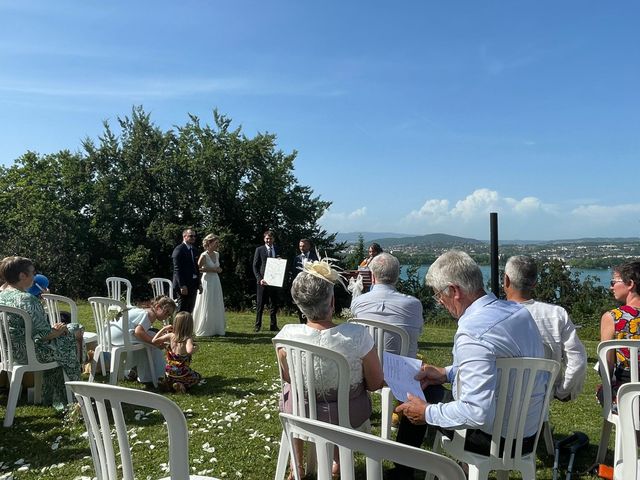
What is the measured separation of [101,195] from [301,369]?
3066cm

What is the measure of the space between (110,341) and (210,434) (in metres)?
2.06

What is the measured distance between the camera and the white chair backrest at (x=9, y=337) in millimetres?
4566

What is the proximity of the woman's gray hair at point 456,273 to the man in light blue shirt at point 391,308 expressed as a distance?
1491 mm

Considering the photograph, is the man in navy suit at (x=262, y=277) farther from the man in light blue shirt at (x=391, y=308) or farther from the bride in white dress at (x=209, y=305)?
the man in light blue shirt at (x=391, y=308)

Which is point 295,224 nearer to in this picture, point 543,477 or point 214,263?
point 214,263

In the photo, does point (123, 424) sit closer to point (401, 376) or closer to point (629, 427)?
point (401, 376)

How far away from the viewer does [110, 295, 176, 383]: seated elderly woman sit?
588cm

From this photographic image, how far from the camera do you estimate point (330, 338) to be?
3152 millimetres

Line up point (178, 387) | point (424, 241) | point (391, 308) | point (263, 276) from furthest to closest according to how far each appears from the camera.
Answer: point (424, 241) < point (263, 276) < point (178, 387) < point (391, 308)

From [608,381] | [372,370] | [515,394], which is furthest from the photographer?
[608,381]

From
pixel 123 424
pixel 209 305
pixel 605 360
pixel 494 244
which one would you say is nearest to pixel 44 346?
pixel 123 424

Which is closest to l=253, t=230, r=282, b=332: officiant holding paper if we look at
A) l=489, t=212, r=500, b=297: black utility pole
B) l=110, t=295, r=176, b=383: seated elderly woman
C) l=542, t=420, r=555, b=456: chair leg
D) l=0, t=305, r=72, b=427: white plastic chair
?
l=110, t=295, r=176, b=383: seated elderly woman

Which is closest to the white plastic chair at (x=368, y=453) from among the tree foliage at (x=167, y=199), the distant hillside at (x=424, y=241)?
the distant hillside at (x=424, y=241)

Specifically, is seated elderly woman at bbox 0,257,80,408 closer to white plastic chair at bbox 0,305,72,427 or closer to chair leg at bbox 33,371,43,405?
white plastic chair at bbox 0,305,72,427
